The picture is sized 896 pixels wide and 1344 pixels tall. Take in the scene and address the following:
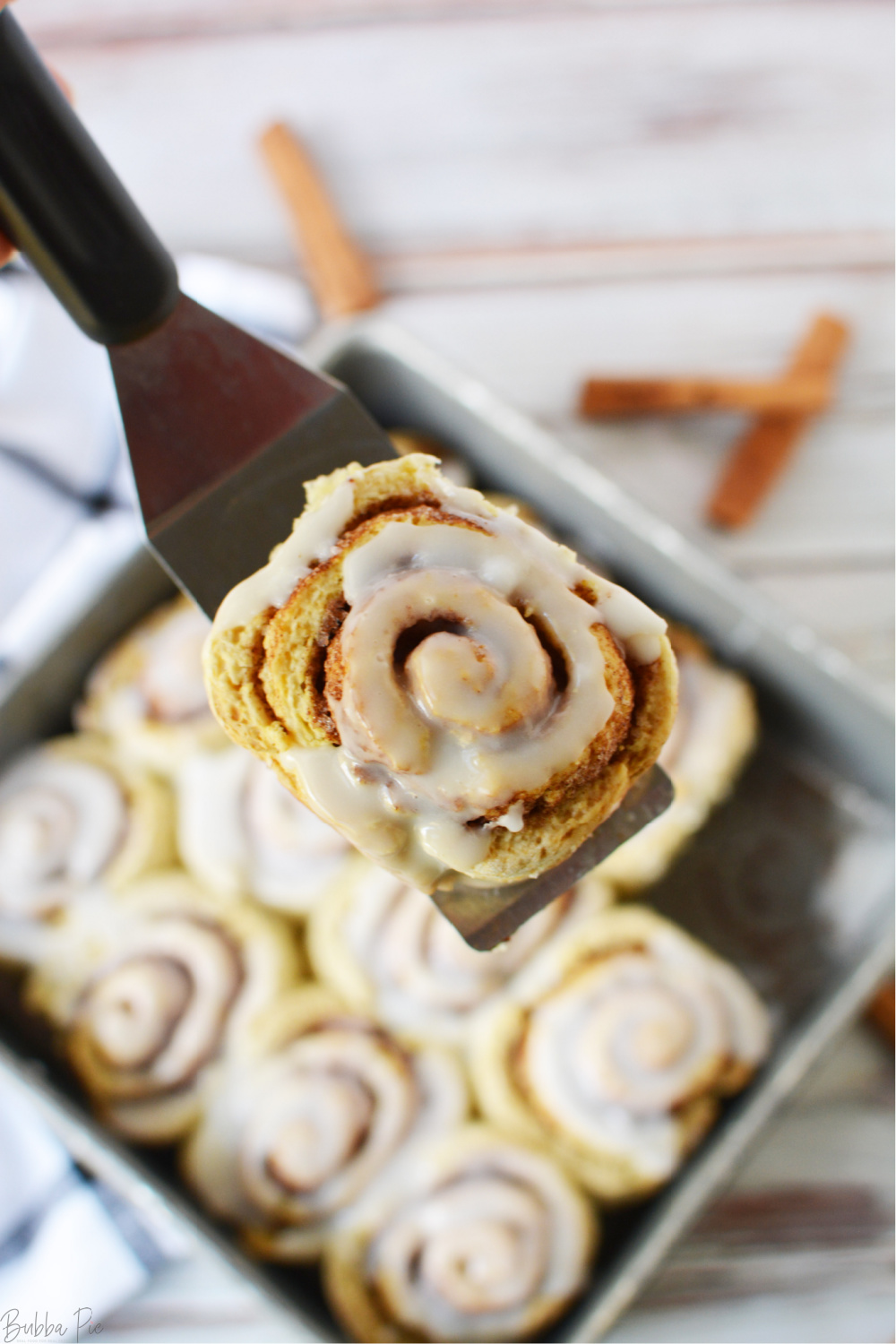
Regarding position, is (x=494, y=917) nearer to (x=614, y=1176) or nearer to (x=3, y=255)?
(x=614, y=1176)

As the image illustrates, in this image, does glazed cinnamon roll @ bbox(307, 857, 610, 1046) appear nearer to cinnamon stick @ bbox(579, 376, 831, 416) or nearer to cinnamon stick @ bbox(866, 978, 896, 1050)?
cinnamon stick @ bbox(866, 978, 896, 1050)

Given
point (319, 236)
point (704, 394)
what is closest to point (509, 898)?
point (704, 394)

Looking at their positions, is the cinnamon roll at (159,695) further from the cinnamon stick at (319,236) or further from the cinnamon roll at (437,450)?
the cinnamon stick at (319,236)

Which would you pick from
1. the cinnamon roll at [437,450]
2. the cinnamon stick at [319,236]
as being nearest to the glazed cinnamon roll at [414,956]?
the cinnamon roll at [437,450]

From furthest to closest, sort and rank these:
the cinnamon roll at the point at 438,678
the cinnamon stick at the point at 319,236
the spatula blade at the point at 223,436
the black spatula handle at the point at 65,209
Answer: the cinnamon stick at the point at 319,236, the spatula blade at the point at 223,436, the black spatula handle at the point at 65,209, the cinnamon roll at the point at 438,678

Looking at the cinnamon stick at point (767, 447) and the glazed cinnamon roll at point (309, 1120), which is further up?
the cinnamon stick at point (767, 447)

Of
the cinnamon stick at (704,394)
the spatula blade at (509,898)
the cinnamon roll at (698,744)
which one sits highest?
the cinnamon stick at (704,394)

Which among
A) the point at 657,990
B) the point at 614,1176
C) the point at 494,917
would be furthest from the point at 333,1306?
→ the point at 494,917

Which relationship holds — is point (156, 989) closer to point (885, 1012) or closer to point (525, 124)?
point (885, 1012)
